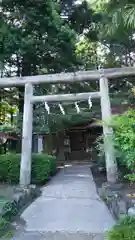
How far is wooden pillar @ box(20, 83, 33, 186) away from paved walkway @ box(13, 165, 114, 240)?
30.6 inches

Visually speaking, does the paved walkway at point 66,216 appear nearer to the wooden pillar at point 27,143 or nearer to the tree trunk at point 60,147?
the wooden pillar at point 27,143

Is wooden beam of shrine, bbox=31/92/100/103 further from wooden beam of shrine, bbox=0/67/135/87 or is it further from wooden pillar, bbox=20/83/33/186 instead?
wooden beam of shrine, bbox=0/67/135/87

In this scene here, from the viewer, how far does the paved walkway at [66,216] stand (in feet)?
14.8

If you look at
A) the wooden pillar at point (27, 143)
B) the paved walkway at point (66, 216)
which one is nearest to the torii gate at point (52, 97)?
the wooden pillar at point (27, 143)

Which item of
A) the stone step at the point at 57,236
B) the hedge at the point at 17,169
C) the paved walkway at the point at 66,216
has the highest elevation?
the hedge at the point at 17,169

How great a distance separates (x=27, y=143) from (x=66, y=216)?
130 inches

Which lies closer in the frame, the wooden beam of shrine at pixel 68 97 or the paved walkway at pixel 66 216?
the paved walkway at pixel 66 216

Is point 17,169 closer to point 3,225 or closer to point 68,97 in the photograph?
point 68,97

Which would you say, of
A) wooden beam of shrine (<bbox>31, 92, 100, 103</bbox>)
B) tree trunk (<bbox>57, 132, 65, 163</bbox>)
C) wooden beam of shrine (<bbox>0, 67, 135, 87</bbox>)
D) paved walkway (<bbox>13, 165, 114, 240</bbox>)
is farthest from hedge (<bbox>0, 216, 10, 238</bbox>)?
tree trunk (<bbox>57, 132, 65, 163</bbox>)

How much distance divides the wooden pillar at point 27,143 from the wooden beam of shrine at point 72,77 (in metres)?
0.31

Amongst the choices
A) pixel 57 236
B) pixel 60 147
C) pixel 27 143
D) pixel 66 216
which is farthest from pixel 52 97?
pixel 60 147

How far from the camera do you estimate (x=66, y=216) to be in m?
5.55

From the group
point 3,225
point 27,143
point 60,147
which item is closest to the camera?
point 3,225

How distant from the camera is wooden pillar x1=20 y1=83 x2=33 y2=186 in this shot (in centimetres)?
796
